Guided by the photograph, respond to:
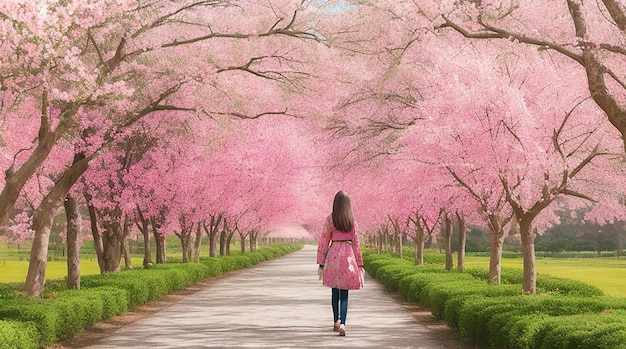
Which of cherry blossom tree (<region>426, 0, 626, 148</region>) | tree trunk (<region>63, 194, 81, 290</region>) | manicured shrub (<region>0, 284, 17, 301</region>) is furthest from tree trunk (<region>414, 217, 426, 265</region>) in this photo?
cherry blossom tree (<region>426, 0, 626, 148</region>)

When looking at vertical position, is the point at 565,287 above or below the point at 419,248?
below

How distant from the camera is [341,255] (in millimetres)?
11438

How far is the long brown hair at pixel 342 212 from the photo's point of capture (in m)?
11.2

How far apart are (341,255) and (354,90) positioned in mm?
8125

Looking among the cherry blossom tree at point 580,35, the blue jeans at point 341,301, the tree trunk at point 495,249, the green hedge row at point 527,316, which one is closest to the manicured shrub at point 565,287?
the green hedge row at point 527,316

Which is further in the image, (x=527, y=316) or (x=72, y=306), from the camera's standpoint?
(x=72, y=306)

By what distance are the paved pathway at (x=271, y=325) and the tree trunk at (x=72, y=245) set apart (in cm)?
217

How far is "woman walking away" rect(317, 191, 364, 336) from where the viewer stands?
11266 mm

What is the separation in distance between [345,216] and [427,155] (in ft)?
18.3

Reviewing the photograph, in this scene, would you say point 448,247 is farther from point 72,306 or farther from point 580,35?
point 580,35

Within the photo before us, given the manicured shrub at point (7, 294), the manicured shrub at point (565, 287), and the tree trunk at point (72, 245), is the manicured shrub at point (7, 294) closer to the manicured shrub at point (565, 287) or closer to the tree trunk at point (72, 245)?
the tree trunk at point (72, 245)

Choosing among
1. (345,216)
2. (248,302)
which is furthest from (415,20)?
(248,302)

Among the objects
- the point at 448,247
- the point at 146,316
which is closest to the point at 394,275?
the point at 448,247

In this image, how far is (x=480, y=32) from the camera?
32.8ft
